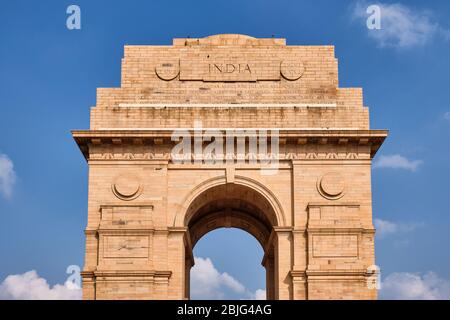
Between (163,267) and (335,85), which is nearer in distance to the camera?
(163,267)

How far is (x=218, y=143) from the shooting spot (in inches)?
1570

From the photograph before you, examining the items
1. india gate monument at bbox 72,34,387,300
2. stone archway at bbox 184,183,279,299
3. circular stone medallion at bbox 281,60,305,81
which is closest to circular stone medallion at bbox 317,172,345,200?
india gate monument at bbox 72,34,387,300

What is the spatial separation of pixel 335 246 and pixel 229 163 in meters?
5.69

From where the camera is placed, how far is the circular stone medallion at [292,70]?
136 feet

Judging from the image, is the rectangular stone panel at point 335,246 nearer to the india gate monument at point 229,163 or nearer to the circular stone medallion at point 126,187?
the india gate monument at point 229,163

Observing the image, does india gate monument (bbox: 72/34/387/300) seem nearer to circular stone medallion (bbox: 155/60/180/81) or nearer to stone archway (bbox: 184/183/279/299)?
circular stone medallion (bbox: 155/60/180/81)

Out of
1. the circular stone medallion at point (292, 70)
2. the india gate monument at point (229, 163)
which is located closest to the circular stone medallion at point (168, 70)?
the india gate monument at point (229, 163)

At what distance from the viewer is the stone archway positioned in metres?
40.7

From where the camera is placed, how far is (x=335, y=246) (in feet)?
127

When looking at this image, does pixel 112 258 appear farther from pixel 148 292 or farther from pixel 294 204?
pixel 294 204

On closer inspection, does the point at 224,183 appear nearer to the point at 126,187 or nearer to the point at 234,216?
the point at 126,187

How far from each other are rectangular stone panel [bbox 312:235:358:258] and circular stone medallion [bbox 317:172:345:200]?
1840 mm
